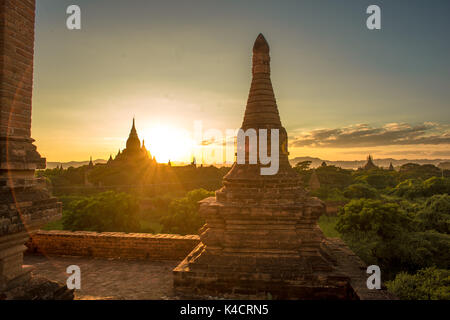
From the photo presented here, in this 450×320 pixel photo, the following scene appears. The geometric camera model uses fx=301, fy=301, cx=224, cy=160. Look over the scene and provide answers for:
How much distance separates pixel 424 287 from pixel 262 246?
10.4m

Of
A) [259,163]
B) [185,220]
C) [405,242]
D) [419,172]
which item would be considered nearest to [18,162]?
[259,163]

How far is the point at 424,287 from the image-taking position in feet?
42.3

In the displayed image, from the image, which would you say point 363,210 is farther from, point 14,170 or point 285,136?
point 14,170

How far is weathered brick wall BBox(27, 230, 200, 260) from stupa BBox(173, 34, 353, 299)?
1808mm

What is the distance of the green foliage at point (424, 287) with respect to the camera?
1227 centimetres

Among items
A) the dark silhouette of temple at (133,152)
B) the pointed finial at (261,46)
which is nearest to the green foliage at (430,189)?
the pointed finial at (261,46)

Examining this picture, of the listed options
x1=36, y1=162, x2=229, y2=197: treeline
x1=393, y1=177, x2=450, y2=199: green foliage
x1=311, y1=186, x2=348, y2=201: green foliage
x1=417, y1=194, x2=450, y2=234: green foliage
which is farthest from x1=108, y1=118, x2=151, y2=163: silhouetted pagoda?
x1=417, y1=194, x2=450, y2=234: green foliage

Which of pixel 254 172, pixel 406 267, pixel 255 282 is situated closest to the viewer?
pixel 255 282

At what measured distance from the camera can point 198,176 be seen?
52625mm

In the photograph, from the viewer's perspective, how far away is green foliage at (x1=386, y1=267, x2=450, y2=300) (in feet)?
40.3

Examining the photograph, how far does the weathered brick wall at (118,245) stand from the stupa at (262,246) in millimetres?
1808

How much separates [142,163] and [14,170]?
56.4 metres

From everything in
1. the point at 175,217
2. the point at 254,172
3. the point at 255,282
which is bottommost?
the point at 175,217
